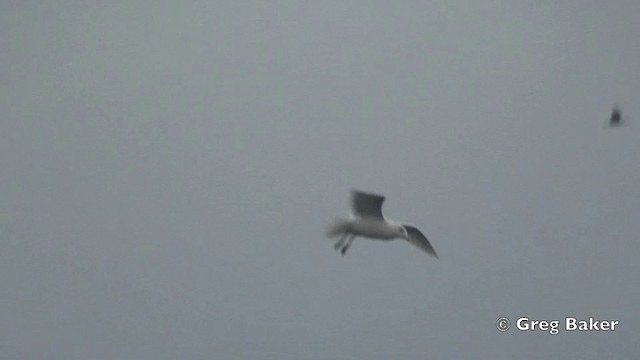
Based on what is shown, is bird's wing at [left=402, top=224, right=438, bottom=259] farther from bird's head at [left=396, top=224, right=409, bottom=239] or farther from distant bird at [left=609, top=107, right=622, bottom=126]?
distant bird at [left=609, top=107, right=622, bottom=126]

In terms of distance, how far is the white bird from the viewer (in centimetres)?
576

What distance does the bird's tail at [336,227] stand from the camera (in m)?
6.04

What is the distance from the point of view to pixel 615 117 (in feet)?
22.4

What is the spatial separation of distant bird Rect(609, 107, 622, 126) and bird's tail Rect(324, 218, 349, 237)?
1.68 metres

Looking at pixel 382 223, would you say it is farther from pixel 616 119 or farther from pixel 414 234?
pixel 616 119

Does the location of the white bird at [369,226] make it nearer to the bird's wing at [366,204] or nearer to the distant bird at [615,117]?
the bird's wing at [366,204]

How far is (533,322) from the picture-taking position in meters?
6.90

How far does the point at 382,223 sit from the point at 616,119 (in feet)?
5.30

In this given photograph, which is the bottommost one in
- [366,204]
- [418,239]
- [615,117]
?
[366,204]

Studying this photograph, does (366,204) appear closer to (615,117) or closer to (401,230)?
(401,230)

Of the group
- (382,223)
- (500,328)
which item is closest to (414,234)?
(382,223)

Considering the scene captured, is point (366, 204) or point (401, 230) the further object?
point (401, 230)

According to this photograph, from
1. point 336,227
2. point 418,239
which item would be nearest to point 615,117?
point 418,239

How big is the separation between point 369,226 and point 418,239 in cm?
33
